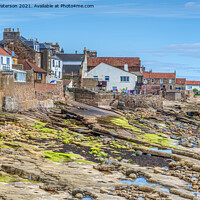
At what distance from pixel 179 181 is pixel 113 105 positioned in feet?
121

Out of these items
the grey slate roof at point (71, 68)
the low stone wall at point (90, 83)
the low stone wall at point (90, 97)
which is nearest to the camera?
the low stone wall at point (90, 97)

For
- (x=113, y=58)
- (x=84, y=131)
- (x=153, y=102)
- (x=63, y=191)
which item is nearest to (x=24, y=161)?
(x=63, y=191)

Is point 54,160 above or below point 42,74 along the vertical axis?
below

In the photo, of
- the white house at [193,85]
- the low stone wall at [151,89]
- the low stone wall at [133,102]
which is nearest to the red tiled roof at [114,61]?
→ the low stone wall at [151,89]

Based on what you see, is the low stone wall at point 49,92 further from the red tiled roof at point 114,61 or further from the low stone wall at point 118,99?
the red tiled roof at point 114,61

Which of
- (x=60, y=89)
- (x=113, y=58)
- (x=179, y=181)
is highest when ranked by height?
(x=113, y=58)

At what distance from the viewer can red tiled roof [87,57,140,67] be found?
7469 centimetres

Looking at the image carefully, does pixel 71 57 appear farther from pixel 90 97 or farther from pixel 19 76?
pixel 19 76

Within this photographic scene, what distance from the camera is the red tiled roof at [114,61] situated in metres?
74.7

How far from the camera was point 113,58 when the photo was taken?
7669 cm

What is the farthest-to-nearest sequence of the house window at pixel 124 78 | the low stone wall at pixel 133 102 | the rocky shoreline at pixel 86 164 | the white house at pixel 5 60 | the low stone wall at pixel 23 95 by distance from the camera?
the house window at pixel 124 78, the low stone wall at pixel 133 102, the white house at pixel 5 60, the low stone wall at pixel 23 95, the rocky shoreline at pixel 86 164

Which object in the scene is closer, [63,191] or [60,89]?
[63,191]

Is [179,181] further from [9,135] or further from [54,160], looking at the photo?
[9,135]

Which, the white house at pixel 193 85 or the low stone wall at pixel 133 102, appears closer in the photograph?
the low stone wall at pixel 133 102
